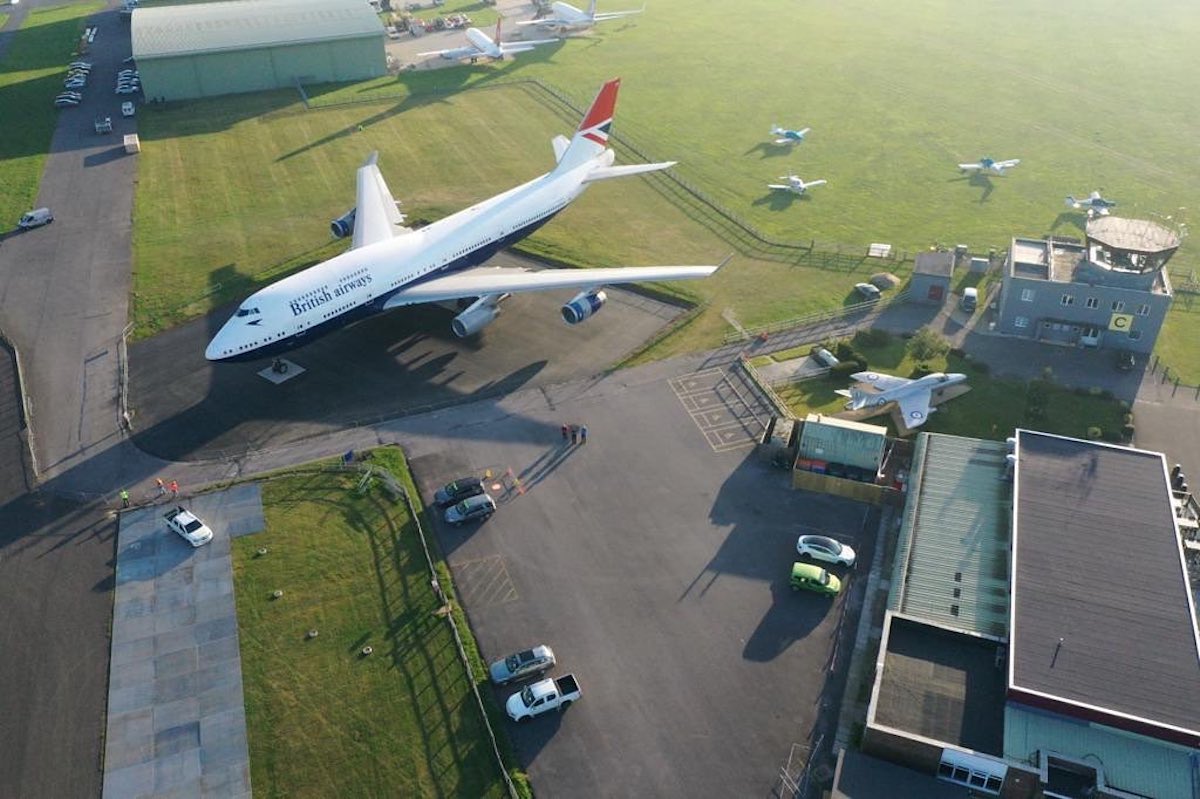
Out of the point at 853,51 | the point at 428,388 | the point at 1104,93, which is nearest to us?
the point at 428,388

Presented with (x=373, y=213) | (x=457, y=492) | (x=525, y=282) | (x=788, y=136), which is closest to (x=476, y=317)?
(x=525, y=282)

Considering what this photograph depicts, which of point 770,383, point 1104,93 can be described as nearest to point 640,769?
point 770,383

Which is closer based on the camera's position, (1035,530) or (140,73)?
(1035,530)

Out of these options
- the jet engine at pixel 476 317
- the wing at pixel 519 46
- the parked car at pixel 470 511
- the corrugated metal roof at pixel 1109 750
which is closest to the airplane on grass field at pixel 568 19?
the wing at pixel 519 46

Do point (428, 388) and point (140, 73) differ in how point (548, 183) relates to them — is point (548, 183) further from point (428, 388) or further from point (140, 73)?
point (140, 73)

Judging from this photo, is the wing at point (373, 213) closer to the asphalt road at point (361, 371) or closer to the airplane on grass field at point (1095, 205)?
the asphalt road at point (361, 371)

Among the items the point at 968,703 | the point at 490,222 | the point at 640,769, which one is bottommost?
the point at 640,769
